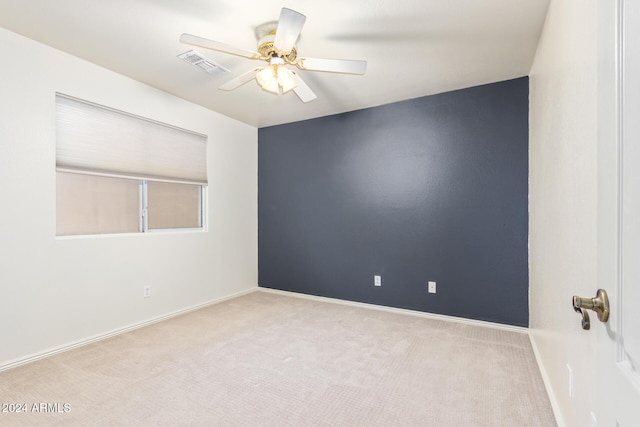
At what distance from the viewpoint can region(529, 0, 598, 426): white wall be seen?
117 centimetres

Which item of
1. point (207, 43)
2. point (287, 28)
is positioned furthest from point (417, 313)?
point (207, 43)

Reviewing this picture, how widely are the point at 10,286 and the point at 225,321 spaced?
67.4 inches

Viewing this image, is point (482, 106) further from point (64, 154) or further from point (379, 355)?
point (64, 154)

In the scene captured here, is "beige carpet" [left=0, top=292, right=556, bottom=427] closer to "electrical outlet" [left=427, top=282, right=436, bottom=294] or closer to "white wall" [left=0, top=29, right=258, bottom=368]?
"white wall" [left=0, top=29, right=258, bottom=368]

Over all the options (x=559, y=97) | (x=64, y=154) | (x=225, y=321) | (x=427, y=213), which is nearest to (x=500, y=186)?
(x=427, y=213)

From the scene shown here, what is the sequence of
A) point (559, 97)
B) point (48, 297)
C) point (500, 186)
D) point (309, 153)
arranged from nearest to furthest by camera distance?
point (559, 97) → point (48, 297) → point (500, 186) → point (309, 153)

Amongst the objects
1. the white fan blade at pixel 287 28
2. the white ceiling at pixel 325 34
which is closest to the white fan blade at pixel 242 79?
the white ceiling at pixel 325 34

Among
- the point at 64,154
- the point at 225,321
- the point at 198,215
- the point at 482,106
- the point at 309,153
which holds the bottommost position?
the point at 225,321

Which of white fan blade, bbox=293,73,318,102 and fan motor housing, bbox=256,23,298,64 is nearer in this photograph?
fan motor housing, bbox=256,23,298,64

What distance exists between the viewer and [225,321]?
322cm

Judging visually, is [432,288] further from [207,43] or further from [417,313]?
[207,43]

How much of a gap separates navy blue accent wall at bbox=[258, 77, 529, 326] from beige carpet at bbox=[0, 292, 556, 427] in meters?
0.55

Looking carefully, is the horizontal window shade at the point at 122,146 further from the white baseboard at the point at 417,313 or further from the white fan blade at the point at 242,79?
the white baseboard at the point at 417,313

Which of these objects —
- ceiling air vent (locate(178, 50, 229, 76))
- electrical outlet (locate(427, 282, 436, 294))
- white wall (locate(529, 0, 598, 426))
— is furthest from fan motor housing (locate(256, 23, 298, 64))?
electrical outlet (locate(427, 282, 436, 294))
